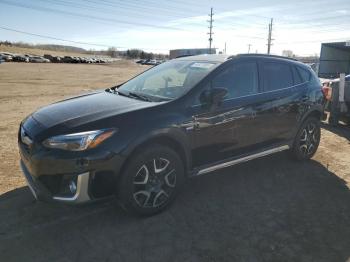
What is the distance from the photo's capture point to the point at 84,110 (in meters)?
3.74

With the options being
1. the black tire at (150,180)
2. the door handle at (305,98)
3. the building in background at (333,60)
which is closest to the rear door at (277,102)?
the door handle at (305,98)

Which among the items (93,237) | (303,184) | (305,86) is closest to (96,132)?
(93,237)

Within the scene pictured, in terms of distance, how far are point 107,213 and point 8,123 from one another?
208 inches

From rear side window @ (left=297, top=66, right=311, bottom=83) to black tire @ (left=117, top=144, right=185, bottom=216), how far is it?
2871 mm

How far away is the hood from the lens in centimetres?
348

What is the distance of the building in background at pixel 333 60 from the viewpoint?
50.5 feet

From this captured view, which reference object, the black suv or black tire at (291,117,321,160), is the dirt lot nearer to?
the black suv

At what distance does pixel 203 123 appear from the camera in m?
4.01

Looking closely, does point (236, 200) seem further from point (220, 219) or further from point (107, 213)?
point (107, 213)

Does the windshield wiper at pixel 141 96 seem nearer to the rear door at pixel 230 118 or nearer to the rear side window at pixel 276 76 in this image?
the rear door at pixel 230 118

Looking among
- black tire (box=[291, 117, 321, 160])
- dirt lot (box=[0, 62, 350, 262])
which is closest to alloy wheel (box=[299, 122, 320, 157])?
black tire (box=[291, 117, 321, 160])

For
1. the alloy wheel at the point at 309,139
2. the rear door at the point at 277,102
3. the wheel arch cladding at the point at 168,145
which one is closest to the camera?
the wheel arch cladding at the point at 168,145

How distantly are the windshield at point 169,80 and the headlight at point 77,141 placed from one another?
102 cm

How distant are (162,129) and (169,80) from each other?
1.23 meters
